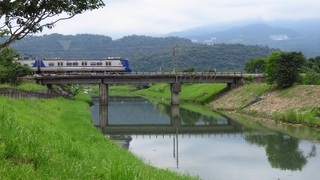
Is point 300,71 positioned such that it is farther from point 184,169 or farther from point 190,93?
point 184,169

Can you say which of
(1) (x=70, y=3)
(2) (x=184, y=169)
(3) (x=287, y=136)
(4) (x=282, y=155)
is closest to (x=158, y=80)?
(3) (x=287, y=136)

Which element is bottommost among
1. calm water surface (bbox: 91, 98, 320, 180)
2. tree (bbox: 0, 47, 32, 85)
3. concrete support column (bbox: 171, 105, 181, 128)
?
concrete support column (bbox: 171, 105, 181, 128)

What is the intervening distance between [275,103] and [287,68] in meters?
7.23

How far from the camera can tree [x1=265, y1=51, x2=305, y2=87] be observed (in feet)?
189

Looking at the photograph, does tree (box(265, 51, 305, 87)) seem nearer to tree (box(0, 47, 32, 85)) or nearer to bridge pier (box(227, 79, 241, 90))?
bridge pier (box(227, 79, 241, 90))

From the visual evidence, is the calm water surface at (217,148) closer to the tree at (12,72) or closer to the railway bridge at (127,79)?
the tree at (12,72)

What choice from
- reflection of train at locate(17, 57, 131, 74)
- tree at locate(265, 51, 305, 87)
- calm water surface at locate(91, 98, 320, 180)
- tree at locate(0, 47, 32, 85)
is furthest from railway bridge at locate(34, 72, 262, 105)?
calm water surface at locate(91, 98, 320, 180)

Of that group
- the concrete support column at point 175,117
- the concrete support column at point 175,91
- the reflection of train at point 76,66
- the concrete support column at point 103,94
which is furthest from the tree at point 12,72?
the concrete support column at point 175,91

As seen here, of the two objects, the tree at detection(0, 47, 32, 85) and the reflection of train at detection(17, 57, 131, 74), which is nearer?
the tree at detection(0, 47, 32, 85)

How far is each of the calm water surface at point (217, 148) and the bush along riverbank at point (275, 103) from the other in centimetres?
434

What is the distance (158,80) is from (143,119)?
1657 centimetres

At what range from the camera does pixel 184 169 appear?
2381 centimetres

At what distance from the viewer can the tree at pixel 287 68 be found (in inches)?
2266

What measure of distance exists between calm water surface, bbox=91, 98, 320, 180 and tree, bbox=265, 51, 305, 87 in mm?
11859
